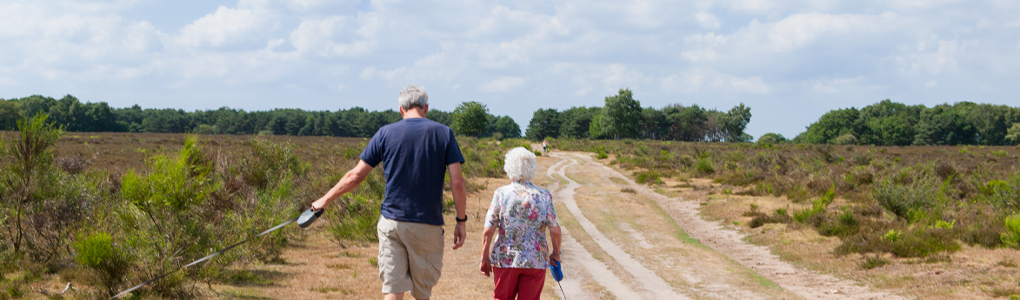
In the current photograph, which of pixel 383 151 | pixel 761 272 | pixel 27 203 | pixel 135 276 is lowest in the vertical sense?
pixel 761 272

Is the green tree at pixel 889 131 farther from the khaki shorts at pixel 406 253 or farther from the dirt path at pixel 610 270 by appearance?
the khaki shorts at pixel 406 253

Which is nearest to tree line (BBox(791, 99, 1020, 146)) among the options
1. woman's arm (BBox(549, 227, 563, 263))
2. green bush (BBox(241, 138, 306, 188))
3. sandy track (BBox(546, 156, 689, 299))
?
sandy track (BBox(546, 156, 689, 299))

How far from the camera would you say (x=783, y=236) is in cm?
1230

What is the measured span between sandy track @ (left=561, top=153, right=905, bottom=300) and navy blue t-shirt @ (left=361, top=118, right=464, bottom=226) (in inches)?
240

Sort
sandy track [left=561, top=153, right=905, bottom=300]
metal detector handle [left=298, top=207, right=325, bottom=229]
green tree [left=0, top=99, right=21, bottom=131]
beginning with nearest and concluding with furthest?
metal detector handle [left=298, top=207, right=325, bottom=229] → green tree [left=0, top=99, right=21, bottom=131] → sandy track [left=561, top=153, right=905, bottom=300]

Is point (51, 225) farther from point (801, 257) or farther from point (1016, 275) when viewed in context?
point (1016, 275)

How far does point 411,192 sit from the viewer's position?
3646 millimetres

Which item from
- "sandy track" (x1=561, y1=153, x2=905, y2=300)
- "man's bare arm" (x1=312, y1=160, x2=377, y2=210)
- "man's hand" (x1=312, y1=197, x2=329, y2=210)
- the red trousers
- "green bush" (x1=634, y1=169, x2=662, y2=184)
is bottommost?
"sandy track" (x1=561, y1=153, x2=905, y2=300)

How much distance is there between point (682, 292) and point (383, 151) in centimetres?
514

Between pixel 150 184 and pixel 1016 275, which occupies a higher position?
pixel 150 184

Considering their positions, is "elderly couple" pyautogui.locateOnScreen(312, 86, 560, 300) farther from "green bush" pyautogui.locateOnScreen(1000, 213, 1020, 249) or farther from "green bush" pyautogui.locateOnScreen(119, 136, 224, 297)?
"green bush" pyautogui.locateOnScreen(1000, 213, 1020, 249)

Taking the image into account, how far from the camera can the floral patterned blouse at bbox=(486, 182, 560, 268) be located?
13.1 feet

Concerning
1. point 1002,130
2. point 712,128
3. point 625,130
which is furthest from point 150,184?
point 1002,130

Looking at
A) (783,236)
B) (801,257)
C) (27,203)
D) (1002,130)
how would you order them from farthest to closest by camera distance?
(1002,130)
(783,236)
(801,257)
(27,203)
